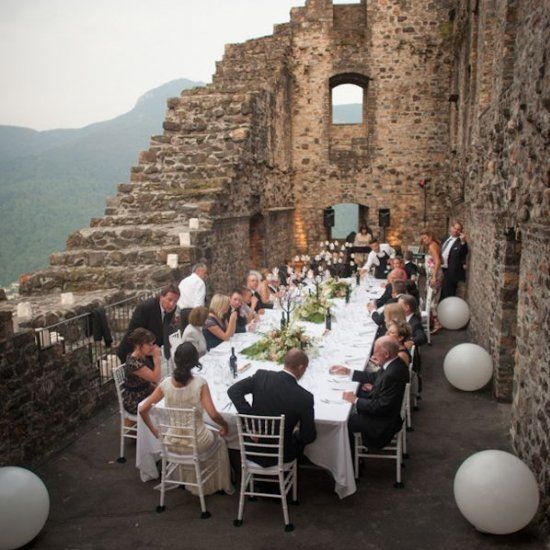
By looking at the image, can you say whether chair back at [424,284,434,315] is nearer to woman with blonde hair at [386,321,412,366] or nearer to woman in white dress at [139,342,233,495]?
woman with blonde hair at [386,321,412,366]

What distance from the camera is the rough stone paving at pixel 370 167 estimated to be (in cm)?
572

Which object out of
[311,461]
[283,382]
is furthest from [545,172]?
[311,461]

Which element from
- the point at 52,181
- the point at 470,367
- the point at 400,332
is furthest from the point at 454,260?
the point at 52,181

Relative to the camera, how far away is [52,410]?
6.52 meters

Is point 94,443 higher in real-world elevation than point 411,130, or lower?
lower

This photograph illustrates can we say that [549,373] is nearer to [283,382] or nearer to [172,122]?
[283,382]

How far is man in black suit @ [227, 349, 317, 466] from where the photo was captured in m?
4.83

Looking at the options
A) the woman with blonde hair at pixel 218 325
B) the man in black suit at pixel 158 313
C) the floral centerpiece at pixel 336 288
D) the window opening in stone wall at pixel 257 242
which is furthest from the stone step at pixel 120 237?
the window opening in stone wall at pixel 257 242

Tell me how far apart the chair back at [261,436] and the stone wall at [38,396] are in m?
2.52

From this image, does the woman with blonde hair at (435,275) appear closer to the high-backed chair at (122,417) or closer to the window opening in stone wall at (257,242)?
the window opening in stone wall at (257,242)

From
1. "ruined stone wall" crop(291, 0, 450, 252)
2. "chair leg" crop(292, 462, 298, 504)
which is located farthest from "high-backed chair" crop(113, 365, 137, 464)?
"ruined stone wall" crop(291, 0, 450, 252)

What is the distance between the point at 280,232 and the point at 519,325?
1229 cm

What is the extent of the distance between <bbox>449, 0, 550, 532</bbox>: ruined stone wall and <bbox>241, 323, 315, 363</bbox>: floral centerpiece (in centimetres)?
236

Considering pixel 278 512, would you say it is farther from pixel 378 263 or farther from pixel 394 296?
pixel 378 263
